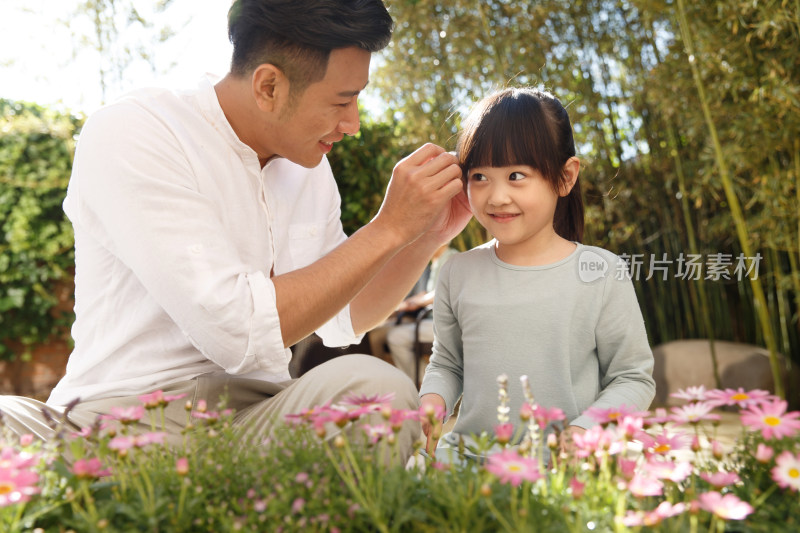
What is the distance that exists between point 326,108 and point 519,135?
481mm

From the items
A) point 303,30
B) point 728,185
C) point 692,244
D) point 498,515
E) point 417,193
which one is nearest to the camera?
point 498,515

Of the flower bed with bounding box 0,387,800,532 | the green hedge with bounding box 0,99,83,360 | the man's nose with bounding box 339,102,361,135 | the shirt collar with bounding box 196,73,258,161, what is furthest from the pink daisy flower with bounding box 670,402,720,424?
the green hedge with bounding box 0,99,83,360

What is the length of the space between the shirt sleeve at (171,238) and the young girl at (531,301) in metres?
0.45

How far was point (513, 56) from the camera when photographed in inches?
204

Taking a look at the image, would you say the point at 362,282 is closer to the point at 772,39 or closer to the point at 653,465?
the point at 653,465

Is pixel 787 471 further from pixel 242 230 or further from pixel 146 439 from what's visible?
pixel 242 230

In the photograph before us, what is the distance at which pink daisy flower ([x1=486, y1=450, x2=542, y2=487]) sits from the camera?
81 cm

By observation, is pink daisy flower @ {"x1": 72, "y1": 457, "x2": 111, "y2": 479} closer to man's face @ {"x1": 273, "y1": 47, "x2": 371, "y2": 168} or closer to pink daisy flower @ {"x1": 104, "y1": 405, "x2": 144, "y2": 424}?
pink daisy flower @ {"x1": 104, "y1": 405, "x2": 144, "y2": 424}

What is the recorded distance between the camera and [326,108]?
1803 millimetres

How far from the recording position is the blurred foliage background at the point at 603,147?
485 cm

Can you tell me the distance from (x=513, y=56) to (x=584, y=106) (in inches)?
24.8

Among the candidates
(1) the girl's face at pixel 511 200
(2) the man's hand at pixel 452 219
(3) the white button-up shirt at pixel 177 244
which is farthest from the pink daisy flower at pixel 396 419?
(2) the man's hand at pixel 452 219

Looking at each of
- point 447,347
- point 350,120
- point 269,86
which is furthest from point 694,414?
point 269,86

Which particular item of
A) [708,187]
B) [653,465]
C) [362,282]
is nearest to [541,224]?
[362,282]
